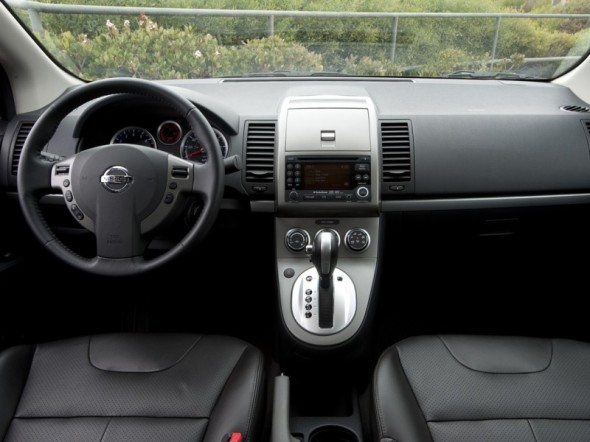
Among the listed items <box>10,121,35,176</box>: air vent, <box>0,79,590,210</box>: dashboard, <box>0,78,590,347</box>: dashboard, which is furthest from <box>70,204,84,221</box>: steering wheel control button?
<box>10,121,35,176</box>: air vent

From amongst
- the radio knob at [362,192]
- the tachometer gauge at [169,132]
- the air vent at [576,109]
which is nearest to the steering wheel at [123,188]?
the tachometer gauge at [169,132]

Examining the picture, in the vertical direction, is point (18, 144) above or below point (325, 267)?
above

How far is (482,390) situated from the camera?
4.59 feet

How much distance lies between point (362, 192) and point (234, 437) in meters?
0.91

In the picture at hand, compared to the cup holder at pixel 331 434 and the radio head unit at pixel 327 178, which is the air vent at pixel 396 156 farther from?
the cup holder at pixel 331 434

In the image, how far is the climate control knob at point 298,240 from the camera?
184 cm

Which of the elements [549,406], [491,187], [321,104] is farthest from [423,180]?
[549,406]

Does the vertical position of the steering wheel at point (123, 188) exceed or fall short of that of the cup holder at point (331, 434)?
it exceeds it

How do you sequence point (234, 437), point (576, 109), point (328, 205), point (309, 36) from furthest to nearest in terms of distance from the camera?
point (309, 36) < point (576, 109) < point (328, 205) < point (234, 437)

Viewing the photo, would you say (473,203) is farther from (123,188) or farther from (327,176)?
(123,188)

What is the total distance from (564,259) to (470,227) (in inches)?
21.9

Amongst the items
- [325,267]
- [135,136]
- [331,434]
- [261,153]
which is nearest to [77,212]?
[135,136]

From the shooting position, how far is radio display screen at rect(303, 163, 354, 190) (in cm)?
177

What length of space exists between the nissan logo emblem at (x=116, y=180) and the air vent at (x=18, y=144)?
649 mm
